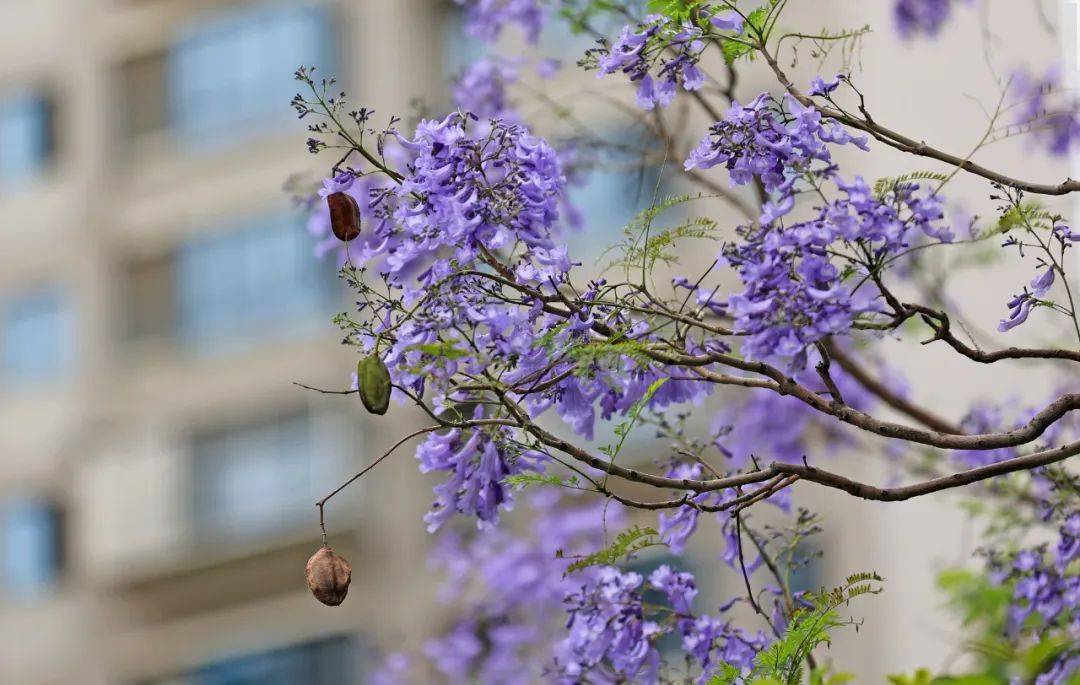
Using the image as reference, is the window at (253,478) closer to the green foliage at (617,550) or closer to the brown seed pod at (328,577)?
the green foliage at (617,550)

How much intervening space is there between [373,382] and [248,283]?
53.6 feet

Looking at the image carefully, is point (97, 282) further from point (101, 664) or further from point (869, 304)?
point (869, 304)

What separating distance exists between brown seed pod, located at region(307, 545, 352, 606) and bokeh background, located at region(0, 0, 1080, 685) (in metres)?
12.4

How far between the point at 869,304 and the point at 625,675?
147 centimetres

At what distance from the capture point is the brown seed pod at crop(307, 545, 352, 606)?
→ 12.9 ft

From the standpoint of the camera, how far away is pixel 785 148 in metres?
3.84

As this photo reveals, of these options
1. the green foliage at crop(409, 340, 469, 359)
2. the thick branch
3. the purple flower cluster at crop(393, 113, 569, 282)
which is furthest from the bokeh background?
the green foliage at crop(409, 340, 469, 359)

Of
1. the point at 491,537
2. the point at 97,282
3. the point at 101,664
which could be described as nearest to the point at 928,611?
the point at 491,537

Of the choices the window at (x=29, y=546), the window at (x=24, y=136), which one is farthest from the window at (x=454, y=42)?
the window at (x=29, y=546)

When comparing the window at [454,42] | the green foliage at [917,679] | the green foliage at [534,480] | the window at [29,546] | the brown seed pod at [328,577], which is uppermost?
the window at [454,42]

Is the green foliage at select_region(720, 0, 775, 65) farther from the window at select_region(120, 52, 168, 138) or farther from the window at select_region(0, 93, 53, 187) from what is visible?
the window at select_region(0, 93, 53, 187)

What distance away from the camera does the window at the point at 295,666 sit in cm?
1792

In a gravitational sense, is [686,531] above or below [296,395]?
below

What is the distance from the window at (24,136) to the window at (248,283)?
2.57 meters
